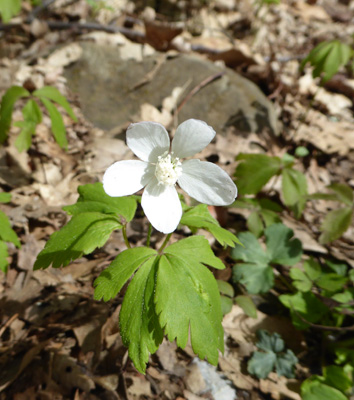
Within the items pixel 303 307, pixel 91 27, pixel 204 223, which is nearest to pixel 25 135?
pixel 204 223

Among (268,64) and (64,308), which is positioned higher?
(268,64)

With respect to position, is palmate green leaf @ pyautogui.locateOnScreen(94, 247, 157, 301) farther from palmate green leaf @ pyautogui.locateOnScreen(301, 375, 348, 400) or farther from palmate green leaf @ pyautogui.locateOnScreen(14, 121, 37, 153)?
palmate green leaf @ pyautogui.locateOnScreen(14, 121, 37, 153)

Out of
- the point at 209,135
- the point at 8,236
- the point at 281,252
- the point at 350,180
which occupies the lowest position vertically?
the point at 350,180

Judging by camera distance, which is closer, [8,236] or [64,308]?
[8,236]

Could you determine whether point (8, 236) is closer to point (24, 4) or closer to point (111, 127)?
point (111, 127)

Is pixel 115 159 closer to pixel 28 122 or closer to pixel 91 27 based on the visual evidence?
pixel 28 122

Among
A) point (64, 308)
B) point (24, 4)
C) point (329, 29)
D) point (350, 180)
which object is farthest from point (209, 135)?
point (329, 29)

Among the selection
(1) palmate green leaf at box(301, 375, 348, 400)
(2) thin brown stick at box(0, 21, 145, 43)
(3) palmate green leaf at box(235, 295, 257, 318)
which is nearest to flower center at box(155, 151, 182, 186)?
(3) palmate green leaf at box(235, 295, 257, 318)
